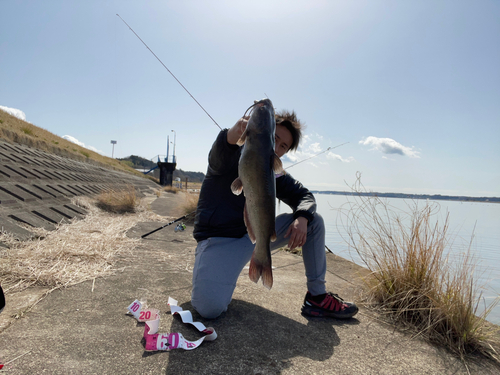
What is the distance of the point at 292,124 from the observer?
3.07 m

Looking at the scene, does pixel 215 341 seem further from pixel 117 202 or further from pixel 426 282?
pixel 117 202

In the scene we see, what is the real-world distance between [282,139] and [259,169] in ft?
4.72

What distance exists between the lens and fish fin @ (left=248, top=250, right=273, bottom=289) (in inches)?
75.0

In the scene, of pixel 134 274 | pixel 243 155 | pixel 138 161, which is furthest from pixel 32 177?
pixel 138 161

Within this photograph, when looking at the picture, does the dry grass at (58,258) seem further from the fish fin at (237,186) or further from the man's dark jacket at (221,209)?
the fish fin at (237,186)

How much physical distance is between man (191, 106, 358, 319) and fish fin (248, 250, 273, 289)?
0.50m

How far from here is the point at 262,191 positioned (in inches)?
68.0

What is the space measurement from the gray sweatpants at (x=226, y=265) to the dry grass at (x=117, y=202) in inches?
237

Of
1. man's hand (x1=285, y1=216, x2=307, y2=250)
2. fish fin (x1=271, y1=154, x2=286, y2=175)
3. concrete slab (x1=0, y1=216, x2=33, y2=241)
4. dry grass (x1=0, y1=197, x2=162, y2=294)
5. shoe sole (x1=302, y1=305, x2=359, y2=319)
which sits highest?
fish fin (x1=271, y1=154, x2=286, y2=175)

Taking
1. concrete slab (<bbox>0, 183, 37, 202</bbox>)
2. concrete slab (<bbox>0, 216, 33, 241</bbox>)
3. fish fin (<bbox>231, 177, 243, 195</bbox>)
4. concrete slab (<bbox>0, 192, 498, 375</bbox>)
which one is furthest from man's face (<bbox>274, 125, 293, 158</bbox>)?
concrete slab (<bbox>0, 183, 37, 202</bbox>)

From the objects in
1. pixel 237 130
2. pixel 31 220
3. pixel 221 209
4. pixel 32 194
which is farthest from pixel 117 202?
pixel 237 130

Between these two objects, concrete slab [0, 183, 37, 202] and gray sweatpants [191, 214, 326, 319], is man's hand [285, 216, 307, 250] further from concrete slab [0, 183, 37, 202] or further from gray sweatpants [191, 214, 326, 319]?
concrete slab [0, 183, 37, 202]

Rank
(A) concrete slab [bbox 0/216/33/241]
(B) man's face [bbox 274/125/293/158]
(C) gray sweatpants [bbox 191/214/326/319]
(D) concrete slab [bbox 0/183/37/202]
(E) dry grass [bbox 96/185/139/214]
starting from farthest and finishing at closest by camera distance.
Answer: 1. (E) dry grass [bbox 96/185/139/214]
2. (D) concrete slab [bbox 0/183/37/202]
3. (A) concrete slab [bbox 0/216/33/241]
4. (B) man's face [bbox 274/125/293/158]
5. (C) gray sweatpants [bbox 191/214/326/319]

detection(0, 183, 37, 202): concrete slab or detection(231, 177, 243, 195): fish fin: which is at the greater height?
detection(231, 177, 243, 195): fish fin
